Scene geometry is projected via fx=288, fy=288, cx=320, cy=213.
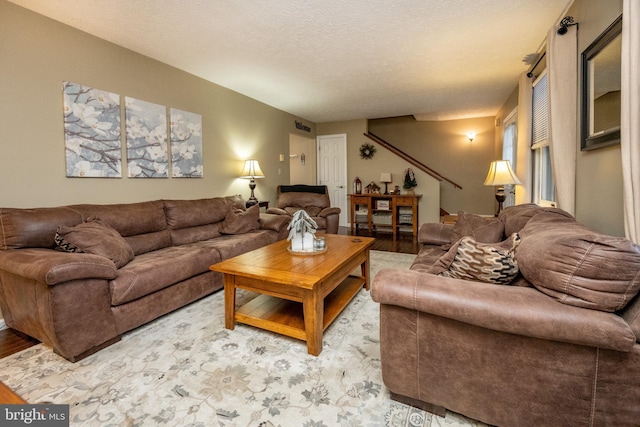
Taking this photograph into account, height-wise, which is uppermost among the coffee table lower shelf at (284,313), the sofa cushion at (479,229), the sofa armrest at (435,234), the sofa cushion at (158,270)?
the sofa cushion at (479,229)

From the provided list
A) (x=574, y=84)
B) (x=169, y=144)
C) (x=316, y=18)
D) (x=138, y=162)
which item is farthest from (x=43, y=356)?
(x=574, y=84)

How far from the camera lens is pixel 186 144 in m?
3.60

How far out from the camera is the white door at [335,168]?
21.9 ft

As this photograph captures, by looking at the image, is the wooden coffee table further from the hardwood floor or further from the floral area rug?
the hardwood floor

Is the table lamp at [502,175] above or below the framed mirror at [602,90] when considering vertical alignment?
below

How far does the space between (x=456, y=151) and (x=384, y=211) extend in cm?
232

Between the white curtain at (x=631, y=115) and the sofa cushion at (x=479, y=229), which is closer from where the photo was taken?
the white curtain at (x=631, y=115)

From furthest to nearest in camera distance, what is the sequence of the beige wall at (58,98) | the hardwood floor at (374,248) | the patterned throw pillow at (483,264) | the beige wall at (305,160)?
the beige wall at (305,160) < the beige wall at (58,98) < the hardwood floor at (374,248) < the patterned throw pillow at (483,264)

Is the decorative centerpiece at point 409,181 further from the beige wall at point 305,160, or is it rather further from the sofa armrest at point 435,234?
the sofa armrest at point 435,234

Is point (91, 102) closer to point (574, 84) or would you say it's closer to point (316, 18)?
point (316, 18)

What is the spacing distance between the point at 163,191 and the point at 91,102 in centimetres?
109

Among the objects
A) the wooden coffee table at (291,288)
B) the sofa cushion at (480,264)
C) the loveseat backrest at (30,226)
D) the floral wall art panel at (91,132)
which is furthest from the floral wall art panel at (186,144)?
the sofa cushion at (480,264)

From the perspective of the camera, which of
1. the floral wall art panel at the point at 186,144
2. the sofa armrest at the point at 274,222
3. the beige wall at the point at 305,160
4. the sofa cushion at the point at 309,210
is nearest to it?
the floral wall art panel at the point at 186,144

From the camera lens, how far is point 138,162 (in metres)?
3.07
